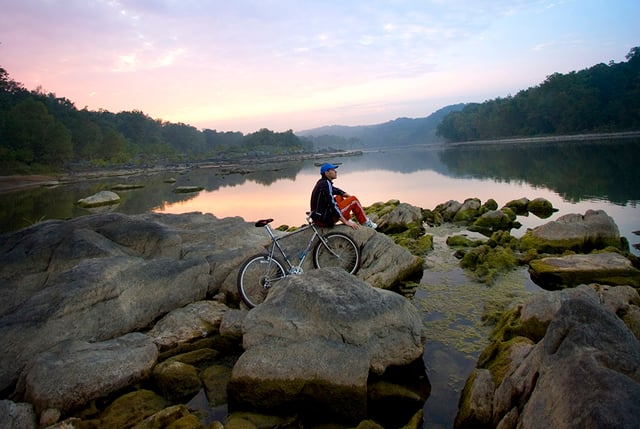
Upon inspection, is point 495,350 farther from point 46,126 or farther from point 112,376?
point 46,126

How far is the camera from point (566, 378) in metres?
3.64

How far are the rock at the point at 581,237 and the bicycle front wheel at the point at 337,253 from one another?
24.0ft

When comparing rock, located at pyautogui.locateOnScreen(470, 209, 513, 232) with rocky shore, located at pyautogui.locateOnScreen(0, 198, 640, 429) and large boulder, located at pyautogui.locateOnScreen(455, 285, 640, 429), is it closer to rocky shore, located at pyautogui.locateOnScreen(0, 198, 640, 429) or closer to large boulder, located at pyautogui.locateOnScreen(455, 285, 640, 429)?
rocky shore, located at pyautogui.locateOnScreen(0, 198, 640, 429)

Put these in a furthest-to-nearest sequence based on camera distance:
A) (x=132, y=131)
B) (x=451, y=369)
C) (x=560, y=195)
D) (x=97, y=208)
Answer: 1. (x=132, y=131)
2. (x=97, y=208)
3. (x=560, y=195)
4. (x=451, y=369)

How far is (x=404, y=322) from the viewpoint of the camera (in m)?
6.66

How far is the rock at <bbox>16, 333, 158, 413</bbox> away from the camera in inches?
217

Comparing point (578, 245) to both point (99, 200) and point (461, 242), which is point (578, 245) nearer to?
point (461, 242)

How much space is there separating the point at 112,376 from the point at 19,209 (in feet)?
122

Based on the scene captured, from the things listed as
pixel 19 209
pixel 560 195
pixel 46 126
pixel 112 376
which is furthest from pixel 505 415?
pixel 46 126

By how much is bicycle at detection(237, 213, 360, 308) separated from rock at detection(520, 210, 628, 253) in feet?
24.5

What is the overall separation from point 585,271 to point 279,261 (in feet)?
25.6

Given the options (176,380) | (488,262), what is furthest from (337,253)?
(488,262)

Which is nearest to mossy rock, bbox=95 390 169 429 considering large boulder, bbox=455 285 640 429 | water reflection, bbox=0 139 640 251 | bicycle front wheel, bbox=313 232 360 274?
large boulder, bbox=455 285 640 429

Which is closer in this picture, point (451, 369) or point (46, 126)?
point (451, 369)
